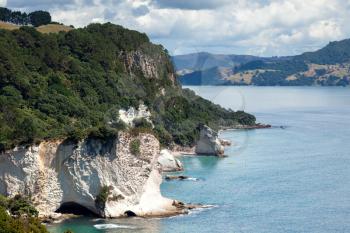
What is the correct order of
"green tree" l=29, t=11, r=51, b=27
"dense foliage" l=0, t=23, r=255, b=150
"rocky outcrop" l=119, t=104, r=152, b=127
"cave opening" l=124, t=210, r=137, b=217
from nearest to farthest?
"cave opening" l=124, t=210, r=137, b=217 → "dense foliage" l=0, t=23, r=255, b=150 → "rocky outcrop" l=119, t=104, r=152, b=127 → "green tree" l=29, t=11, r=51, b=27

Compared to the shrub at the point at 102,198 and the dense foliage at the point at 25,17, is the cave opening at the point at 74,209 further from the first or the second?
the dense foliage at the point at 25,17

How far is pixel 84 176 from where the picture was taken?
53188mm

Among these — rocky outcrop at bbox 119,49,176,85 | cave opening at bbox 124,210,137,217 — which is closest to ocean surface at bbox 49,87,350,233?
cave opening at bbox 124,210,137,217

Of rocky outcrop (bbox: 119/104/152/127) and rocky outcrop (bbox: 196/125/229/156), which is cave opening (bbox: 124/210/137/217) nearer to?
rocky outcrop (bbox: 119/104/152/127)

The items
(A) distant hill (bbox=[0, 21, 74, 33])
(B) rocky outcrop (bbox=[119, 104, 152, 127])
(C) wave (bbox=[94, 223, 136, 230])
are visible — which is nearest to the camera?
(C) wave (bbox=[94, 223, 136, 230])

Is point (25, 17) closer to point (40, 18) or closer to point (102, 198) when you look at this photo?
point (40, 18)

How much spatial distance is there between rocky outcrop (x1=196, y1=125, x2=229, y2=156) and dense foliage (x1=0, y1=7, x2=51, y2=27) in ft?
123

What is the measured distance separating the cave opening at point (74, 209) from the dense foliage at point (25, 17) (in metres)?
65.4

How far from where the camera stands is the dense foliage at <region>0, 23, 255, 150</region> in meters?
61.5

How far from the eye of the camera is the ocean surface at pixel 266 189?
5031cm

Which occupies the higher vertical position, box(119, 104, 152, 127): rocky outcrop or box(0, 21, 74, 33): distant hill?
box(0, 21, 74, 33): distant hill

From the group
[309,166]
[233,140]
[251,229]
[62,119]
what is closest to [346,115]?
[233,140]

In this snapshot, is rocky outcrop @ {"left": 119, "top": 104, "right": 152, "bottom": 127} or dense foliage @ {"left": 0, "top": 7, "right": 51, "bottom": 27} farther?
dense foliage @ {"left": 0, "top": 7, "right": 51, "bottom": 27}

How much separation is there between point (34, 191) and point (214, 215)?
12611mm
